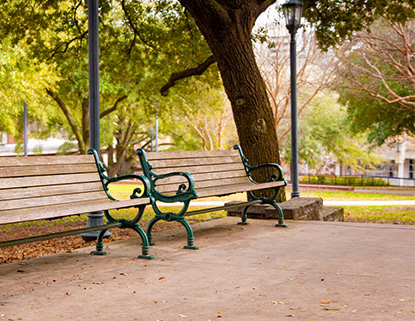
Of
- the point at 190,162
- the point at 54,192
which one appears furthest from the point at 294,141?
the point at 54,192

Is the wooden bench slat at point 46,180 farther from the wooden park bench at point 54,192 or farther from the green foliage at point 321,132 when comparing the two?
the green foliage at point 321,132

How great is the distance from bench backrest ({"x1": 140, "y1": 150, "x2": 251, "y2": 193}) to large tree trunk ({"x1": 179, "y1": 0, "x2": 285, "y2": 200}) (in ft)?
3.69

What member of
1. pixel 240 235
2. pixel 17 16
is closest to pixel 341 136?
pixel 17 16

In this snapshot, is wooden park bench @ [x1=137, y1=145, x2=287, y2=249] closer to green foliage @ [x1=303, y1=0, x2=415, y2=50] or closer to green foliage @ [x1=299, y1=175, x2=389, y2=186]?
green foliage @ [x1=303, y1=0, x2=415, y2=50]

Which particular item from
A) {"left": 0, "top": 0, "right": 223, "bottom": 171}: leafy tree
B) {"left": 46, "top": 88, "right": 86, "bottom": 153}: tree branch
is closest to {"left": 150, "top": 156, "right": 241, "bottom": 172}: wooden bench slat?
{"left": 0, "top": 0, "right": 223, "bottom": 171}: leafy tree

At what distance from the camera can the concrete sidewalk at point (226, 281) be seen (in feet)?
12.3

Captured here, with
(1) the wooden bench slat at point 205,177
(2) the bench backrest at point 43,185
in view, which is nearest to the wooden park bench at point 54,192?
(2) the bench backrest at point 43,185

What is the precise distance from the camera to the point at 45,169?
17.4 ft

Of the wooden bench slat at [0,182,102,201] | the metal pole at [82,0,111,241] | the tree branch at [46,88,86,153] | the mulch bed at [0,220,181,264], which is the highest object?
the tree branch at [46,88,86,153]

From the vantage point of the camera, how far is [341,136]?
129ft

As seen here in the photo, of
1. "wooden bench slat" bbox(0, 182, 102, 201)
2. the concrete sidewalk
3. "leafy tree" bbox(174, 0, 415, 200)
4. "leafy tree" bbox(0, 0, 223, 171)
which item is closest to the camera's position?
the concrete sidewalk

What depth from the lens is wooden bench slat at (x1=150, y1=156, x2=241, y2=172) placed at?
6547 millimetres

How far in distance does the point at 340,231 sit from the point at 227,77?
138 inches

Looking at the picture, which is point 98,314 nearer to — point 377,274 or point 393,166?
point 377,274
